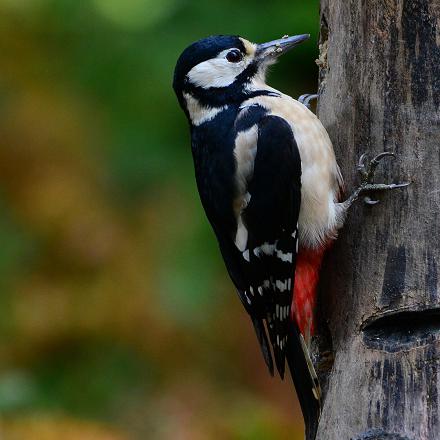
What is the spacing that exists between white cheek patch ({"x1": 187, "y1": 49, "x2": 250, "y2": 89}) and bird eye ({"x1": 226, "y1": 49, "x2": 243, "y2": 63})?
0.01 m

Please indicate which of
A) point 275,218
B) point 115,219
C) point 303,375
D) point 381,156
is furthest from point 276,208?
point 115,219

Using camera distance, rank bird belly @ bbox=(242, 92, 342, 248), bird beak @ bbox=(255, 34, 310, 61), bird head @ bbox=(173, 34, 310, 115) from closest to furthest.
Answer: bird belly @ bbox=(242, 92, 342, 248) < bird head @ bbox=(173, 34, 310, 115) < bird beak @ bbox=(255, 34, 310, 61)

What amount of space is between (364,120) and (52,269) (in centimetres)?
282

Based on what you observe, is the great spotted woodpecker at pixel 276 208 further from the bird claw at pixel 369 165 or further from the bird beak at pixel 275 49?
the bird beak at pixel 275 49

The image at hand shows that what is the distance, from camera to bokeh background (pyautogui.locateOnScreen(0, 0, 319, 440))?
542 cm

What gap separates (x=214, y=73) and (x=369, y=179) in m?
0.86

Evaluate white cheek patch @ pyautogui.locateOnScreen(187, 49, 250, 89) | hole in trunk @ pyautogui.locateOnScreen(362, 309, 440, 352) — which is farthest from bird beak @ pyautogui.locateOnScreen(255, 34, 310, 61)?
hole in trunk @ pyautogui.locateOnScreen(362, 309, 440, 352)

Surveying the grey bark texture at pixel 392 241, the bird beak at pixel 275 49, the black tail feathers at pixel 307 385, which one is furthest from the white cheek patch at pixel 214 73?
the black tail feathers at pixel 307 385

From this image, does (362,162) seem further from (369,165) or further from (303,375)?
(303,375)

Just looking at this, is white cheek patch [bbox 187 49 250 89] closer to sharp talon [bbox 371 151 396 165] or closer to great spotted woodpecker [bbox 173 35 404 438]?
great spotted woodpecker [bbox 173 35 404 438]

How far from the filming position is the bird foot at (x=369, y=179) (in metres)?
3.38

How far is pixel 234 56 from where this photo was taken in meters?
4.01

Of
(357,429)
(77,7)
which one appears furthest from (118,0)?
(357,429)

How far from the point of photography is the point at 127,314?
564 cm
